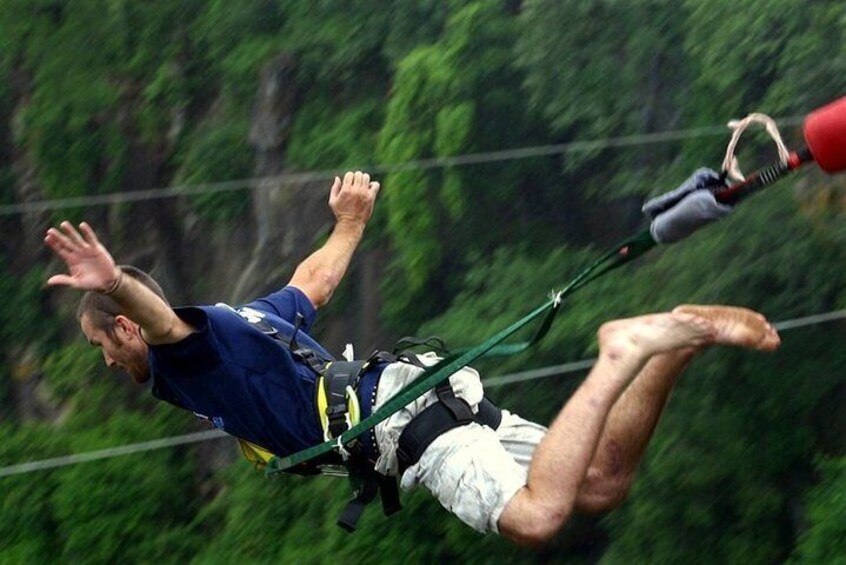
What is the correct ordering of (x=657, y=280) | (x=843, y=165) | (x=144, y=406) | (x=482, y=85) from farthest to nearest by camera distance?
(x=144, y=406) → (x=482, y=85) → (x=657, y=280) → (x=843, y=165)

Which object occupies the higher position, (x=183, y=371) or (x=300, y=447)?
(x=183, y=371)

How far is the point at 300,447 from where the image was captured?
3.09m

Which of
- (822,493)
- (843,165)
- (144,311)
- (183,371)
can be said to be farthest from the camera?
(822,493)

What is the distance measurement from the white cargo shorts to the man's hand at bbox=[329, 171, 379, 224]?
49 centimetres

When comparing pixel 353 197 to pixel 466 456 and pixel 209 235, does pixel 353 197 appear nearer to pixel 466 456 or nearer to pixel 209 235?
pixel 466 456

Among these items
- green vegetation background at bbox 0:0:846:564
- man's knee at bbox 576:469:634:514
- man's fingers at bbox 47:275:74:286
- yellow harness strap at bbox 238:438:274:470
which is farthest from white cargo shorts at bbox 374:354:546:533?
green vegetation background at bbox 0:0:846:564

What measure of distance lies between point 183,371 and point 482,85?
15.8 ft

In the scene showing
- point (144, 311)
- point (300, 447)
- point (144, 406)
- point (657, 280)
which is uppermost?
point (144, 311)

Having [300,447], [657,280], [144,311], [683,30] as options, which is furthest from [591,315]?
[144,311]

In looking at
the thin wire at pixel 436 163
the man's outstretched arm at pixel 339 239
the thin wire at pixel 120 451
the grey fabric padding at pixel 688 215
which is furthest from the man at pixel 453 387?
the thin wire at pixel 436 163

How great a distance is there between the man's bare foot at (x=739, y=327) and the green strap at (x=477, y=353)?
144mm

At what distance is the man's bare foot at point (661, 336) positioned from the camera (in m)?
2.61

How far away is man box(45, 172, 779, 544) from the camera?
2.63m

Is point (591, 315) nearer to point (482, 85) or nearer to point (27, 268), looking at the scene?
point (482, 85)
